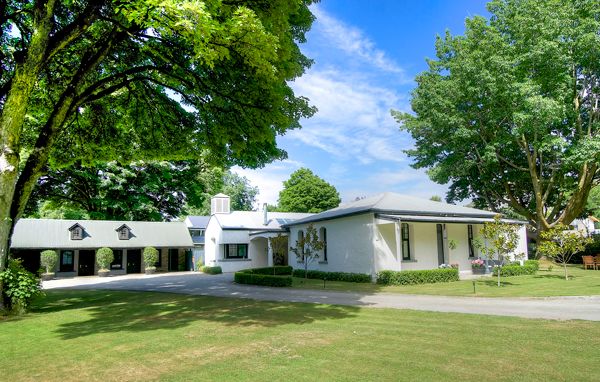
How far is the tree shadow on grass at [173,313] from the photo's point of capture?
1002 centimetres

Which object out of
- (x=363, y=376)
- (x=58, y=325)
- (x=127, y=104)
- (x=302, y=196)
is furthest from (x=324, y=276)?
(x=302, y=196)

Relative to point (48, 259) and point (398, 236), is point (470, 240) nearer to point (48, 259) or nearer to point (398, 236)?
point (398, 236)

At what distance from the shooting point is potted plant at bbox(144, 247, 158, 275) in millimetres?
36281

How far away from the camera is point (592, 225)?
3155 inches

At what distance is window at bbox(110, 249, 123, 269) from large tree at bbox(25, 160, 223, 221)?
3.86m

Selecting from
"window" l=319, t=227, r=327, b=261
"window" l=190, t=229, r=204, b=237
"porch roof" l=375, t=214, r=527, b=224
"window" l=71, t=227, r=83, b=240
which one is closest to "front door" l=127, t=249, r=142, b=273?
"window" l=71, t=227, r=83, b=240

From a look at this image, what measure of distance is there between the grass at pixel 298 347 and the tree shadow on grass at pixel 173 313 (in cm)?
6

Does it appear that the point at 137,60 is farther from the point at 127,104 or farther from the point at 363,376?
the point at 363,376

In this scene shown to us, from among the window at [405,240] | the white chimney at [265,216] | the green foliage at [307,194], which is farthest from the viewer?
the green foliage at [307,194]

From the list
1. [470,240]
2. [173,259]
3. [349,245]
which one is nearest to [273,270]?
[349,245]

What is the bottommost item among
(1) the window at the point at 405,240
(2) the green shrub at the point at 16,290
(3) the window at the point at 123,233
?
(2) the green shrub at the point at 16,290

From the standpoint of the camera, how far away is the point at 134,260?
37938 mm

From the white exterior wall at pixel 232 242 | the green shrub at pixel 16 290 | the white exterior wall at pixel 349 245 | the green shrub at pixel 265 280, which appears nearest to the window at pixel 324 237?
the white exterior wall at pixel 349 245

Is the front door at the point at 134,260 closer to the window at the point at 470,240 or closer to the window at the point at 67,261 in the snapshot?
the window at the point at 67,261
